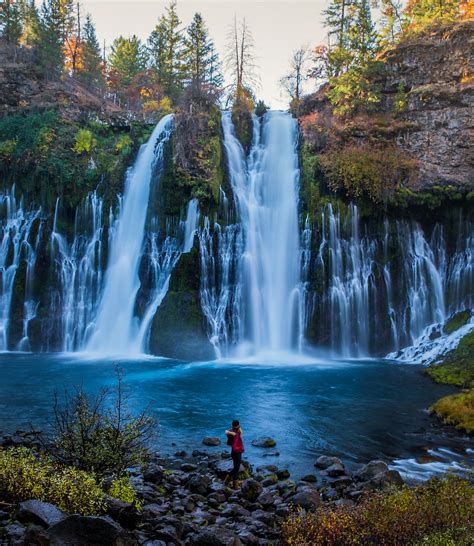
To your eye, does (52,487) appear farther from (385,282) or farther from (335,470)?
(385,282)

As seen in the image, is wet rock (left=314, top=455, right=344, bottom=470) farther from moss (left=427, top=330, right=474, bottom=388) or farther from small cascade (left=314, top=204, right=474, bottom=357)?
small cascade (left=314, top=204, right=474, bottom=357)

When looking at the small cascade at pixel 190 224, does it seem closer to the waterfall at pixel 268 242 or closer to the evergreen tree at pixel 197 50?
the waterfall at pixel 268 242

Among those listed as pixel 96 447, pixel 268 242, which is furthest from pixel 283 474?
pixel 268 242

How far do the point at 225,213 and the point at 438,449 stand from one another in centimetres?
2104

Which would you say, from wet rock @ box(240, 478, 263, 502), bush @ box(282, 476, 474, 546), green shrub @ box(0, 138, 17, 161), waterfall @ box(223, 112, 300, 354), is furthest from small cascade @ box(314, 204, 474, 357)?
green shrub @ box(0, 138, 17, 161)

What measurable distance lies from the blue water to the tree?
144 feet

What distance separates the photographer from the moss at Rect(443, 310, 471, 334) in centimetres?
2703

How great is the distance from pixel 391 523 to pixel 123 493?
4151mm

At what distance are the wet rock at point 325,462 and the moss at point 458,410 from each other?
202 inches

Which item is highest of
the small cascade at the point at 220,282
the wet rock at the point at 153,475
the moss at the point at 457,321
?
the small cascade at the point at 220,282

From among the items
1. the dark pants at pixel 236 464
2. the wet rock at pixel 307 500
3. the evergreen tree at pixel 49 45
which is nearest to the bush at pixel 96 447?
the dark pants at pixel 236 464

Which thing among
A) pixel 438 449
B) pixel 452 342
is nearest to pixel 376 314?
pixel 452 342

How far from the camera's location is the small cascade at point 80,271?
3062cm

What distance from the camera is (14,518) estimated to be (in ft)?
21.5
